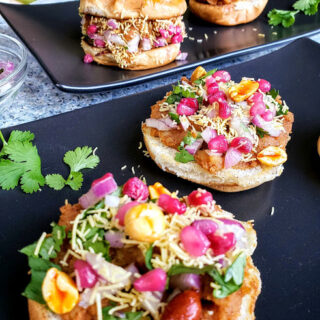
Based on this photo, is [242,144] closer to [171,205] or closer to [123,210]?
[171,205]

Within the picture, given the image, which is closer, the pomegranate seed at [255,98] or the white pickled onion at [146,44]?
the pomegranate seed at [255,98]

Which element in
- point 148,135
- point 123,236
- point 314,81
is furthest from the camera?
point 314,81

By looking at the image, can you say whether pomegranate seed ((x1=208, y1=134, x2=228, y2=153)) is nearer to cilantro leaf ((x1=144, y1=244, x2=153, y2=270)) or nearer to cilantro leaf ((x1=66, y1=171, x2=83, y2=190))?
cilantro leaf ((x1=66, y1=171, x2=83, y2=190))

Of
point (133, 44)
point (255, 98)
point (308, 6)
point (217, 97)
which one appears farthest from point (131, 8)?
point (308, 6)

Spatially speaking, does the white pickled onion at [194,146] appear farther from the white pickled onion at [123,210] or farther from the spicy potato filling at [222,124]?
the white pickled onion at [123,210]

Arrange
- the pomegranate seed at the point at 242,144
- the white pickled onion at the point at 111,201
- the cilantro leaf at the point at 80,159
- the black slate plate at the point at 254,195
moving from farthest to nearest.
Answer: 1. the cilantro leaf at the point at 80,159
2. the pomegranate seed at the point at 242,144
3. the black slate plate at the point at 254,195
4. the white pickled onion at the point at 111,201

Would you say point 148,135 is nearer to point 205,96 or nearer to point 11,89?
point 205,96

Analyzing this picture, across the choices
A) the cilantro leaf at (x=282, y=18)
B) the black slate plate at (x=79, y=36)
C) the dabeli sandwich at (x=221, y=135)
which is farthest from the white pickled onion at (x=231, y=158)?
the cilantro leaf at (x=282, y=18)

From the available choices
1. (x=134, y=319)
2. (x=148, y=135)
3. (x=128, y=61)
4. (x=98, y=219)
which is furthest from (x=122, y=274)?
(x=128, y=61)
